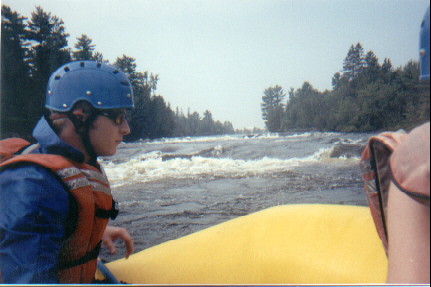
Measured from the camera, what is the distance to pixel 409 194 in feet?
1.27

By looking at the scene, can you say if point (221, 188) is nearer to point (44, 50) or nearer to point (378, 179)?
point (44, 50)

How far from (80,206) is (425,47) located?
2.62 feet

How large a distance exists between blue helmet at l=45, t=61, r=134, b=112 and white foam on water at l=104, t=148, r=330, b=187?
2126 millimetres

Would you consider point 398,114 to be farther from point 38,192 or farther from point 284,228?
point 38,192

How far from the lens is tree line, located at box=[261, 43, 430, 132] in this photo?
2.64ft

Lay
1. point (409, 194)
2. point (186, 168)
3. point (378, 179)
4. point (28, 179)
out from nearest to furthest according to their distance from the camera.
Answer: point (409, 194), point (378, 179), point (28, 179), point (186, 168)

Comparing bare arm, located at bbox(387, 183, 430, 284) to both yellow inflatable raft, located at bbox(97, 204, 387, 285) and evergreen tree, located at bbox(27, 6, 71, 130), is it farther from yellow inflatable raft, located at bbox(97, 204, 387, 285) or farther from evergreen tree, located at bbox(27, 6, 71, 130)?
evergreen tree, located at bbox(27, 6, 71, 130)

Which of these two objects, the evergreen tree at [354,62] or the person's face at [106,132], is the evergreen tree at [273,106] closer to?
the evergreen tree at [354,62]

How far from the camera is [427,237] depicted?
41 cm

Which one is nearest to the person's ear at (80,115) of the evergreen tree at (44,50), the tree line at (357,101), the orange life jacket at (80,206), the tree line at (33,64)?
the orange life jacket at (80,206)

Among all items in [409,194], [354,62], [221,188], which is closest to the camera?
[409,194]

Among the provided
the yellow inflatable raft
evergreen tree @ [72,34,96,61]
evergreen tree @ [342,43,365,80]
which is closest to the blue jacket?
the yellow inflatable raft

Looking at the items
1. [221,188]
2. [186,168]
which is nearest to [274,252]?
[221,188]

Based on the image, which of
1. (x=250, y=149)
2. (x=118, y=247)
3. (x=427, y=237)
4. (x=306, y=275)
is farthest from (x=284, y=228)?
(x=250, y=149)
